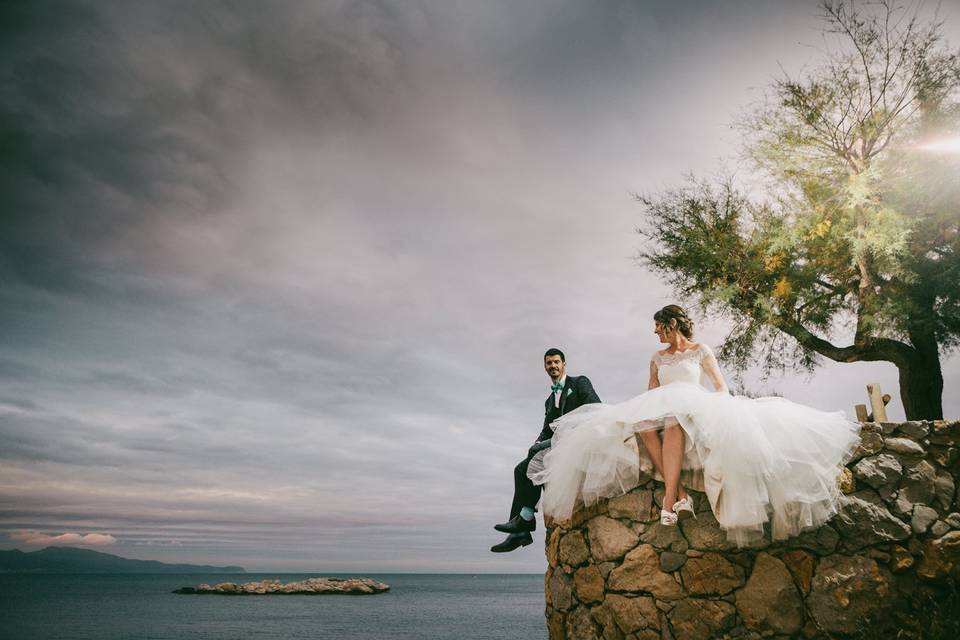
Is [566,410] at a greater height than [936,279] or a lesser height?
lesser

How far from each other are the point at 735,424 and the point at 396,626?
218 feet

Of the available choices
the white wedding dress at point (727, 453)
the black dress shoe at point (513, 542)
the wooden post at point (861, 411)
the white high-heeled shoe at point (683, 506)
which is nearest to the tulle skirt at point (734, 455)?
the white wedding dress at point (727, 453)

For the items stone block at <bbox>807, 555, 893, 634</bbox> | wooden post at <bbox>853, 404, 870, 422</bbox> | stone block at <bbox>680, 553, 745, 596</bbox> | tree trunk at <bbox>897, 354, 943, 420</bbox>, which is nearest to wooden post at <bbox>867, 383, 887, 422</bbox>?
wooden post at <bbox>853, 404, 870, 422</bbox>

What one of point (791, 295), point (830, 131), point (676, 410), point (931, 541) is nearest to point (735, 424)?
point (676, 410)

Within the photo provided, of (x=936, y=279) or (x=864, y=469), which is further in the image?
(x=936, y=279)

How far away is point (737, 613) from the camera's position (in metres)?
5.39

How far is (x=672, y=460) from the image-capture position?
548 cm

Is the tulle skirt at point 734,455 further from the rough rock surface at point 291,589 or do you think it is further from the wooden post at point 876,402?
the rough rock surface at point 291,589

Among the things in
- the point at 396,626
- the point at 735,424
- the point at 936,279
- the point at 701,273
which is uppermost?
the point at 701,273

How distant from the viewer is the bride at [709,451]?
518 cm

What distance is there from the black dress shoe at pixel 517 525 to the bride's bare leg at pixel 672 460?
1904 mm

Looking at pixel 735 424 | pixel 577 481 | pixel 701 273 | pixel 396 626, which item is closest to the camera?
pixel 735 424

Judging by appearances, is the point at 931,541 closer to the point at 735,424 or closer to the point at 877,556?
the point at 877,556

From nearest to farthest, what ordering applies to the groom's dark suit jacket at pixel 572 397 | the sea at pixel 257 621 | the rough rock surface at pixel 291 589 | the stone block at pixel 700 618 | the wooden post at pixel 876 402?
the stone block at pixel 700 618 → the wooden post at pixel 876 402 → the groom's dark suit jacket at pixel 572 397 → the sea at pixel 257 621 → the rough rock surface at pixel 291 589
